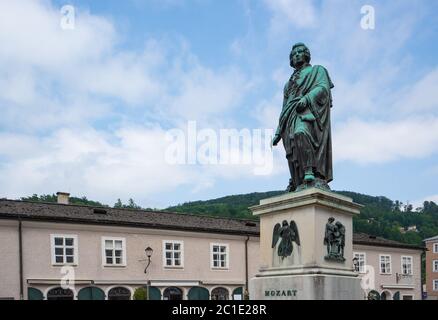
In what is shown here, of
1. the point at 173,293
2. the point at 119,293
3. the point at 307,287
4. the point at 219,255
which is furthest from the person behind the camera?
the point at 219,255

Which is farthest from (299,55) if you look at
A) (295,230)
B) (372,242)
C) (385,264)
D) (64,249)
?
(385,264)

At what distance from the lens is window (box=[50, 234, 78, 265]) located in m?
29.9

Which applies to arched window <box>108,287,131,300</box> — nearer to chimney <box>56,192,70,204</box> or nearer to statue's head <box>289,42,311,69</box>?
chimney <box>56,192,70,204</box>

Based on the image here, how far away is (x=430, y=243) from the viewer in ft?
254

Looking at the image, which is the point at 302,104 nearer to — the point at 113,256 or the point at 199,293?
the point at 113,256

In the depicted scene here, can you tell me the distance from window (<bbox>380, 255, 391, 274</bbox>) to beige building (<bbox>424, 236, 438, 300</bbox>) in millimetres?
35902

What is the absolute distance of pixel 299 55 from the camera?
8906 mm

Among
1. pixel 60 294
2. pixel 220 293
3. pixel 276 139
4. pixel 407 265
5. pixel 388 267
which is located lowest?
pixel 220 293

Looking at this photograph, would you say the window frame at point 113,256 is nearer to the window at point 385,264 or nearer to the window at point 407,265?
the window at point 385,264

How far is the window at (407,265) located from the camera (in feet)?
154

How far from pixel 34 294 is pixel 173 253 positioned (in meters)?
9.87

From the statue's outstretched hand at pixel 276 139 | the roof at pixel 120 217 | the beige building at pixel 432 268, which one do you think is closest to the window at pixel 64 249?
the roof at pixel 120 217

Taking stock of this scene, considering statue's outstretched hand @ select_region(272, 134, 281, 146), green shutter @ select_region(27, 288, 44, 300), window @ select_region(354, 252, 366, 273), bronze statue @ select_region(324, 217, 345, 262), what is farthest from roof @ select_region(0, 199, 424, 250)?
bronze statue @ select_region(324, 217, 345, 262)

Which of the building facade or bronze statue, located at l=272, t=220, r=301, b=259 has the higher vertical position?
bronze statue, located at l=272, t=220, r=301, b=259
